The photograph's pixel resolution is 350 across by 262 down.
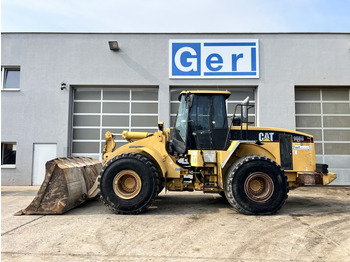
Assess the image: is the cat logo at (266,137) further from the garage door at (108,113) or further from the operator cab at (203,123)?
the garage door at (108,113)

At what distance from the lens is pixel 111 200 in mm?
6004

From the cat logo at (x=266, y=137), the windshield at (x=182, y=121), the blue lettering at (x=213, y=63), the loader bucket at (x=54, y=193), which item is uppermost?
the blue lettering at (x=213, y=63)

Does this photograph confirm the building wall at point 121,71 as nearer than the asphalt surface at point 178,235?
No

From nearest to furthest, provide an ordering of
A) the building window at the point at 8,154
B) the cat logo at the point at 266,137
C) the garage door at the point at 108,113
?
the cat logo at the point at 266,137 → the building window at the point at 8,154 → the garage door at the point at 108,113

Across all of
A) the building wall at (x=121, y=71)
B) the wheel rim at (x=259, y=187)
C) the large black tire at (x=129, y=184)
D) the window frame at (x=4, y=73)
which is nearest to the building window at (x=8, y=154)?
the building wall at (x=121, y=71)

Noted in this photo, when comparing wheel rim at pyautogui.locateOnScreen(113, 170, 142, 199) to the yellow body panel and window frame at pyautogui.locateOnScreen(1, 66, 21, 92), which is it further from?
→ window frame at pyautogui.locateOnScreen(1, 66, 21, 92)

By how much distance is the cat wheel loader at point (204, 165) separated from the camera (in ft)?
19.8

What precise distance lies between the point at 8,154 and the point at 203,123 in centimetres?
1028

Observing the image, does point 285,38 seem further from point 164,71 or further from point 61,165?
point 61,165

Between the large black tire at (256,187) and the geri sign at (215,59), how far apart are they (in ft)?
23.2

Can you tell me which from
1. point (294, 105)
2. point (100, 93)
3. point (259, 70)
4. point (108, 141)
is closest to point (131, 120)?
point (100, 93)

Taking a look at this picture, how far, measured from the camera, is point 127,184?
619 cm

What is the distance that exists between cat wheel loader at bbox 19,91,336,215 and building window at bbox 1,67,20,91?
26.4 ft

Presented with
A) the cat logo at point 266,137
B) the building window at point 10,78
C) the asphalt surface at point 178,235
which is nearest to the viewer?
the asphalt surface at point 178,235
